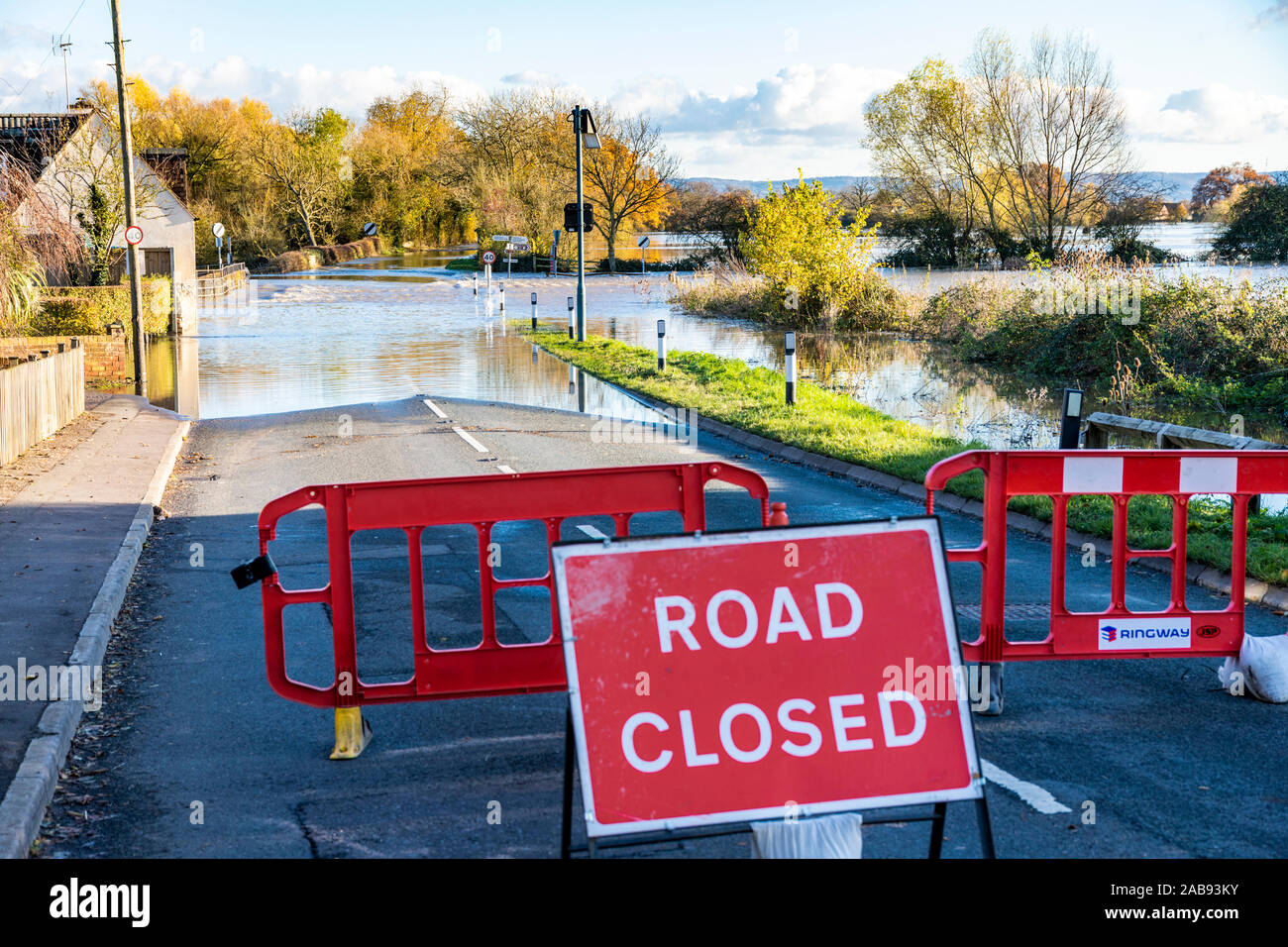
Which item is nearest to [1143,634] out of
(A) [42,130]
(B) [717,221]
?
(A) [42,130]

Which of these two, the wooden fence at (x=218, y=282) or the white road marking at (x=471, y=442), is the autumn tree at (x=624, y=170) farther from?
the white road marking at (x=471, y=442)

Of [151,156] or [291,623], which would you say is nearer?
[291,623]

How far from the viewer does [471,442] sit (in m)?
16.5

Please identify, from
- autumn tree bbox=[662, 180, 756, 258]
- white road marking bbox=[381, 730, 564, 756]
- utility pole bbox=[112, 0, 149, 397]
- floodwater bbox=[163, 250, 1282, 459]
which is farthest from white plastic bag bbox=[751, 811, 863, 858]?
autumn tree bbox=[662, 180, 756, 258]

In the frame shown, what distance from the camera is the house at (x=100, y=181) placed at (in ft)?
125

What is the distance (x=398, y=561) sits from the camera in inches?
A: 388

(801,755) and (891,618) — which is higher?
(891,618)

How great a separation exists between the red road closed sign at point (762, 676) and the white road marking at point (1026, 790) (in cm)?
89

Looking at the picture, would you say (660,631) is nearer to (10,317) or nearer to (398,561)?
(398,561)

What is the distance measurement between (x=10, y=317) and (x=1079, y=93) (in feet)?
147

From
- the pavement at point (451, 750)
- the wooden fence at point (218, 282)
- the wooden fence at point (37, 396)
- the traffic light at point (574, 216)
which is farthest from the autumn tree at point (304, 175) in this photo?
the pavement at point (451, 750)

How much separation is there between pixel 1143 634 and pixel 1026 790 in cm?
147
